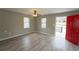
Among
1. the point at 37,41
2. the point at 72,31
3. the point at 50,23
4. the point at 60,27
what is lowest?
the point at 37,41

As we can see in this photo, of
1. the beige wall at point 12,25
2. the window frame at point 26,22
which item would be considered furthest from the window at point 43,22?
the window frame at point 26,22

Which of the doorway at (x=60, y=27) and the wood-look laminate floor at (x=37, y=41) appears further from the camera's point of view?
the wood-look laminate floor at (x=37, y=41)

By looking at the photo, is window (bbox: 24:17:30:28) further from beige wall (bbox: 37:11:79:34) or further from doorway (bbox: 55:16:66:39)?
doorway (bbox: 55:16:66:39)

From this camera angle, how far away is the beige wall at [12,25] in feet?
6.75

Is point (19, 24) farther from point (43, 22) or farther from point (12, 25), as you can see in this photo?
point (43, 22)

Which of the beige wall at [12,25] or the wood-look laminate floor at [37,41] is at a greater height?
the beige wall at [12,25]

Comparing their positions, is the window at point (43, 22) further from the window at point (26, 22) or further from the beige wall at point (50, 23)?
the window at point (26, 22)

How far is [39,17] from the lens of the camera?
1.99m

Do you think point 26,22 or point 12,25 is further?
point 12,25

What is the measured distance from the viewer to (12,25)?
7.86 ft

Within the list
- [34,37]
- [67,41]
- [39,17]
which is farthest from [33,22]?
[67,41]

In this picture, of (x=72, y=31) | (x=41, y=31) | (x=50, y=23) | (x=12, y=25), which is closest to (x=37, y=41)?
(x=41, y=31)

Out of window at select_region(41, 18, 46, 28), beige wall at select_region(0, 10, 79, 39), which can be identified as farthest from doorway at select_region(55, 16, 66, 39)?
window at select_region(41, 18, 46, 28)

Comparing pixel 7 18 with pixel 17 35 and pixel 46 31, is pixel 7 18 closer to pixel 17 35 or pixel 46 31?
pixel 17 35
